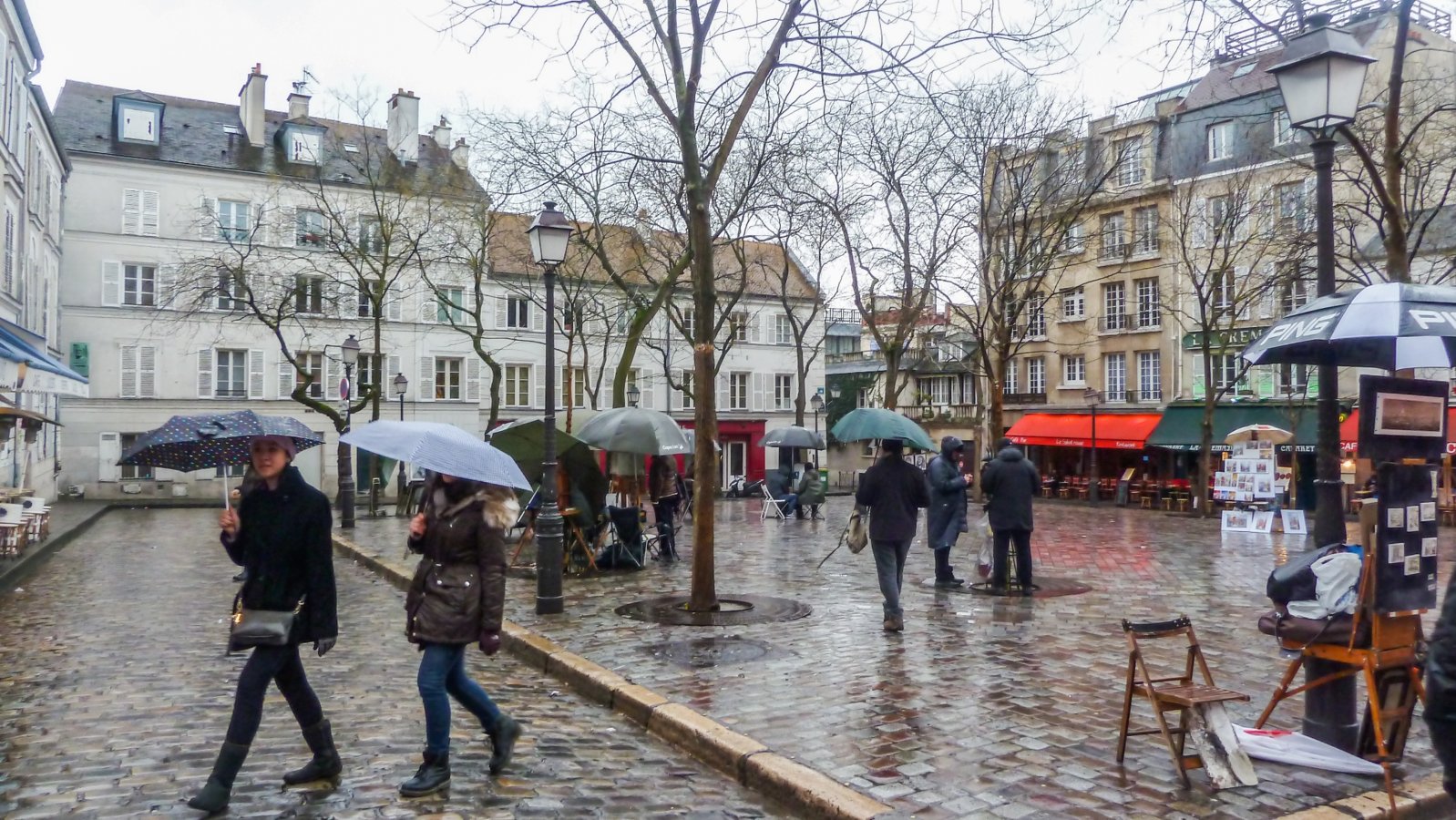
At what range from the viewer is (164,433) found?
5762 mm

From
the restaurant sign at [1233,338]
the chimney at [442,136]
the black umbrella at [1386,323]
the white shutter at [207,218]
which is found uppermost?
the chimney at [442,136]

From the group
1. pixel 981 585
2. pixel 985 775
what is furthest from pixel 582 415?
pixel 985 775

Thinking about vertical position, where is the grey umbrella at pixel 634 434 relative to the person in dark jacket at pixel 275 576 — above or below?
above

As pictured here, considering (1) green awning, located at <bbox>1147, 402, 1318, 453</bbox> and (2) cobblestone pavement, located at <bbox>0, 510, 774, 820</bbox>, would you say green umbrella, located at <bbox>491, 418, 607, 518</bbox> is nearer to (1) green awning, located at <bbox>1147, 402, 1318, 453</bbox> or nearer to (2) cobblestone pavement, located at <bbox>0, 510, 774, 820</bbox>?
(2) cobblestone pavement, located at <bbox>0, 510, 774, 820</bbox>

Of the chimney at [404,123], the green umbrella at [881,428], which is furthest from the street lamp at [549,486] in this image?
the chimney at [404,123]

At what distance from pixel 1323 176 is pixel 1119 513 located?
23.7 metres

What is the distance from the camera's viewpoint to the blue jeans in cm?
493

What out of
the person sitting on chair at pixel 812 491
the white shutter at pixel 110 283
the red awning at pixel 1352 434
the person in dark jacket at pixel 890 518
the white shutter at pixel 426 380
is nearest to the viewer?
the person in dark jacket at pixel 890 518

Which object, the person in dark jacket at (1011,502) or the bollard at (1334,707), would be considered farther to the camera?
the person in dark jacket at (1011,502)

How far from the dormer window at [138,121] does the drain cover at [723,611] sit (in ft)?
111

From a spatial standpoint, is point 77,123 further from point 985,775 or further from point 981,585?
point 985,775

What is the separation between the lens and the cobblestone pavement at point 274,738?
4891mm

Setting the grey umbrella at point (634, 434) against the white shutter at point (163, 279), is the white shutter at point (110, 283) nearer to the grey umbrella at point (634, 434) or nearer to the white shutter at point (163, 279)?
the white shutter at point (163, 279)

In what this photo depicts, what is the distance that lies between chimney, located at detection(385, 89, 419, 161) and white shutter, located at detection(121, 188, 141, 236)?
8.80 m
